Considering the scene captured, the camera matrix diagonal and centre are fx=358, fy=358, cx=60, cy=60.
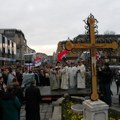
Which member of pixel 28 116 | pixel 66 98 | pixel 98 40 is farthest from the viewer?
pixel 66 98

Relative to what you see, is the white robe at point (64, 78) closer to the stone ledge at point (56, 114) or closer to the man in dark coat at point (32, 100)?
the stone ledge at point (56, 114)

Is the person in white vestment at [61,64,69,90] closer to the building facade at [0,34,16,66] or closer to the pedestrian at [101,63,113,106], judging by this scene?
the pedestrian at [101,63,113,106]

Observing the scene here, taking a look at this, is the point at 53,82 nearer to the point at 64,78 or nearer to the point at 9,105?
the point at 64,78

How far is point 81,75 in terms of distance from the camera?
17938mm

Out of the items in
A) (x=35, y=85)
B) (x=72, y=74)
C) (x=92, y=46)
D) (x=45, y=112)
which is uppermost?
(x=92, y=46)

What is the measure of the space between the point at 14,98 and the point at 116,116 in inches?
113

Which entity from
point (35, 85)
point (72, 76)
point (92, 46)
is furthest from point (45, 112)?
point (92, 46)

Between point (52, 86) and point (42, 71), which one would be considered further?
point (42, 71)

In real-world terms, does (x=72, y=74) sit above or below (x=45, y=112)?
above

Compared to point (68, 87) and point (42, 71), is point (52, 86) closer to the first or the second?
point (68, 87)

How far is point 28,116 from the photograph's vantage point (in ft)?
36.6

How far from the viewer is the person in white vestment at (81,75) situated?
58.2 ft

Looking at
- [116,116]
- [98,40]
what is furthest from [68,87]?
[98,40]

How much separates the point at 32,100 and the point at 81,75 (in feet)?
24.2
